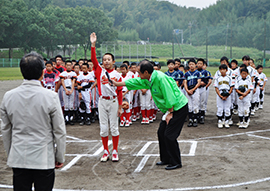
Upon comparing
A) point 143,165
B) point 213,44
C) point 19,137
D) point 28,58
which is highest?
point 213,44

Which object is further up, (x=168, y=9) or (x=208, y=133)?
(x=168, y=9)

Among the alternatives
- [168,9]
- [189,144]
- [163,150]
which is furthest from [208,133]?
[168,9]

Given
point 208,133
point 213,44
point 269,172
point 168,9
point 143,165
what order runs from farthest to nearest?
point 168,9
point 213,44
point 208,133
point 143,165
point 269,172

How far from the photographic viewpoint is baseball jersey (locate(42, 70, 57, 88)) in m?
10.4

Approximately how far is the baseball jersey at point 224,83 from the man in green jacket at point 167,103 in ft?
13.6

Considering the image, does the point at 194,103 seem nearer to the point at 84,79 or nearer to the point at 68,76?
the point at 84,79

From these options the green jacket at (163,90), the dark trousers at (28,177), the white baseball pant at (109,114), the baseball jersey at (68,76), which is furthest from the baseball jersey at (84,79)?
the dark trousers at (28,177)

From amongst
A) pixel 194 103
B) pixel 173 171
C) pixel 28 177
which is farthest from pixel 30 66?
pixel 194 103

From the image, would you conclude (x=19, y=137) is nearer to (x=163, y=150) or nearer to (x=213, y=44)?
(x=163, y=150)

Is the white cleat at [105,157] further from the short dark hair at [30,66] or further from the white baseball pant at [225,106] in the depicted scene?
the white baseball pant at [225,106]

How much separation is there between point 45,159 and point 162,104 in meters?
3.11

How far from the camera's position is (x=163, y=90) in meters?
5.79

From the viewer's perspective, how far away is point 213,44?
8875cm

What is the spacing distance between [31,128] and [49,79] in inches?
289
